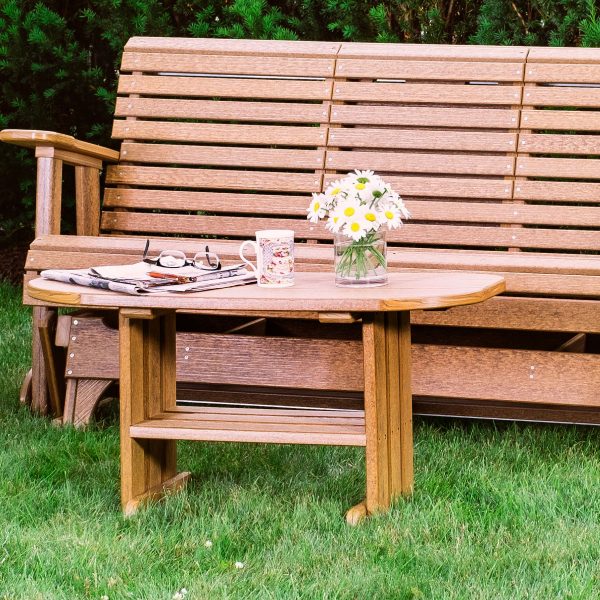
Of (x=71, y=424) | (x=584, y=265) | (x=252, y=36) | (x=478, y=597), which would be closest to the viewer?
(x=478, y=597)

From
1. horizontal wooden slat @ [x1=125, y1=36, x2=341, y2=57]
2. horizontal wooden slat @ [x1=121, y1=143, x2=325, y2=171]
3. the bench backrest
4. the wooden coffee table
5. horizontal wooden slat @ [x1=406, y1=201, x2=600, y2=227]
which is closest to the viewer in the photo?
the wooden coffee table

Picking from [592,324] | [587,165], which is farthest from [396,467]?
[587,165]

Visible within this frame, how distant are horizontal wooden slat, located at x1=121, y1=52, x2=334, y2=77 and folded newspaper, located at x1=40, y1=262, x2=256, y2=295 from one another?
1579mm

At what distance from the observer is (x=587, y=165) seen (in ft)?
13.8

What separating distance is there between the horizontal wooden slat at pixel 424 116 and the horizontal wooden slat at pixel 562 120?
0.16 feet

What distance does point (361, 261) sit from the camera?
9.92 feet

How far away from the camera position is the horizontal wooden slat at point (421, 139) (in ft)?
14.2

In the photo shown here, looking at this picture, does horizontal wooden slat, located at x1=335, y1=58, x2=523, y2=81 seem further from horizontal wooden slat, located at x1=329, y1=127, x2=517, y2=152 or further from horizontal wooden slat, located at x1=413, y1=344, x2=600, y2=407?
horizontal wooden slat, located at x1=413, y1=344, x2=600, y2=407

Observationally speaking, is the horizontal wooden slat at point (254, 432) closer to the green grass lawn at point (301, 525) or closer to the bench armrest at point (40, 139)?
the green grass lawn at point (301, 525)

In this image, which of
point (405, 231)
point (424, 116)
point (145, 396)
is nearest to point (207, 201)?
point (405, 231)

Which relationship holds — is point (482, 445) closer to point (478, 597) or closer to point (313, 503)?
point (313, 503)

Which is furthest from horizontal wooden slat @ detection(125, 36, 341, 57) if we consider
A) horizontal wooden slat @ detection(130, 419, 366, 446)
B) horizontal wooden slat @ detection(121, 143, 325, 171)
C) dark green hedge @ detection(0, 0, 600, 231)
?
horizontal wooden slat @ detection(130, 419, 366, 446)

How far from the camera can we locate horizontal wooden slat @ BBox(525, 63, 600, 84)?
169 inches

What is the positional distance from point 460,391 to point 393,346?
69cm
